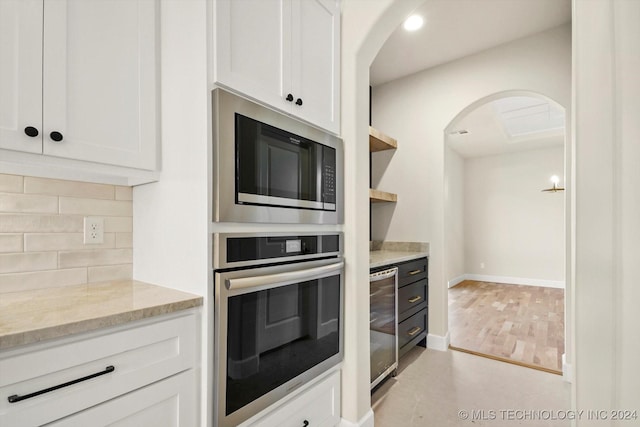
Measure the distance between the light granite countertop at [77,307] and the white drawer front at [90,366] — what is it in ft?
0.14

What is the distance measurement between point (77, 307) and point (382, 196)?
2468 millimetres

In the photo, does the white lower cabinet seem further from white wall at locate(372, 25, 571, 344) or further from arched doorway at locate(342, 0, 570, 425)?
white wall at locate(372, 25, 571, 344)

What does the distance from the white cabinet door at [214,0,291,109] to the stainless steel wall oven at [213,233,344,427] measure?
1.93 feet

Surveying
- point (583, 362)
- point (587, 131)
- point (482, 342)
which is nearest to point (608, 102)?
point (587, 131)

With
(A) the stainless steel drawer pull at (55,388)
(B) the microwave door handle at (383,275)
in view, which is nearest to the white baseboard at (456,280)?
(B) the microwave door handle at (383,275)

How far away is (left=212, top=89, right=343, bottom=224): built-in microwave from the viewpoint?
44.0 inches

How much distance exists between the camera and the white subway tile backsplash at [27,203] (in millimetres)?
1197

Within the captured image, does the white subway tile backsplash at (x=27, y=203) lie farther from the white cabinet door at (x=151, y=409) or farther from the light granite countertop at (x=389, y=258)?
the light granite countertop at (x=389, y=258)

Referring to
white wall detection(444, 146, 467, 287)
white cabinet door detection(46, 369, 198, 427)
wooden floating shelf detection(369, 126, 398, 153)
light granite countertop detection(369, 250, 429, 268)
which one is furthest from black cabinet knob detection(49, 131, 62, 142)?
white wall detection(444, 146, 467, 287)

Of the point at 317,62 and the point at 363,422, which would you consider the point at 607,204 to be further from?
the point at 363,422

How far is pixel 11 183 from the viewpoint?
122 cm

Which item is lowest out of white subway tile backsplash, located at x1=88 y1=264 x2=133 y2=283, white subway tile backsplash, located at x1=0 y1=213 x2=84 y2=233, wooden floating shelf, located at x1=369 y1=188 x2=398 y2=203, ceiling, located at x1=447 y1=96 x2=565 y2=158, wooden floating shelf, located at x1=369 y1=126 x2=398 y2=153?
white subway tile backsplash, located at x1=88 y1=264 x2=133 y2=283

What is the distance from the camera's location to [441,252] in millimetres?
3033

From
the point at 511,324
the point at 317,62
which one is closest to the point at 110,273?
the point at 317,62
